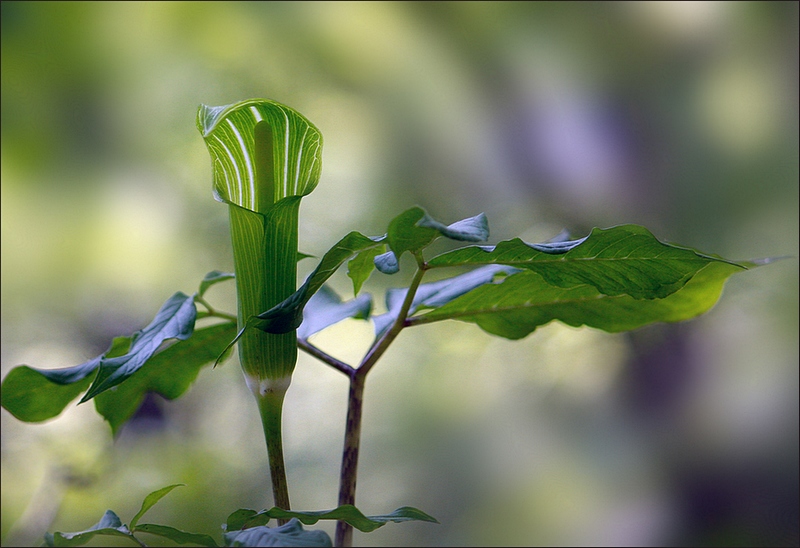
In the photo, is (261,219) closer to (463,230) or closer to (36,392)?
(463,230)

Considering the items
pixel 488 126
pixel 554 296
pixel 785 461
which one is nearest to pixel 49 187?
pixel 488 126

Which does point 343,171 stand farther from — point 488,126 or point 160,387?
point 160,387

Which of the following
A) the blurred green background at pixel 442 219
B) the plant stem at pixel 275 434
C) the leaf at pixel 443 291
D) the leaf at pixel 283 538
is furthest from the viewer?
the blurred green background at pixel 442 219

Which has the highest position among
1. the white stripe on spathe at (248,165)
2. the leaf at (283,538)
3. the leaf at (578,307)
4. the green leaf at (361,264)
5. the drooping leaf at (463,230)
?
the white stripe on spathe at (248,165)

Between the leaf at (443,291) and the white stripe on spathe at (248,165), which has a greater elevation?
the white stripe on spathe at (248,165)

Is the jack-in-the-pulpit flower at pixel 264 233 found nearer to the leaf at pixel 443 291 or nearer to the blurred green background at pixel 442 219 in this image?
the leaf at pixel 443 291

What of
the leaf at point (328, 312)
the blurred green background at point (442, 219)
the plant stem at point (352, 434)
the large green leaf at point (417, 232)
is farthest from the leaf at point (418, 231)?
the blurred green background at point (442, 219)

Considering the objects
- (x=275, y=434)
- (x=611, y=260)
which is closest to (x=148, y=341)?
(x=275, y=434)
